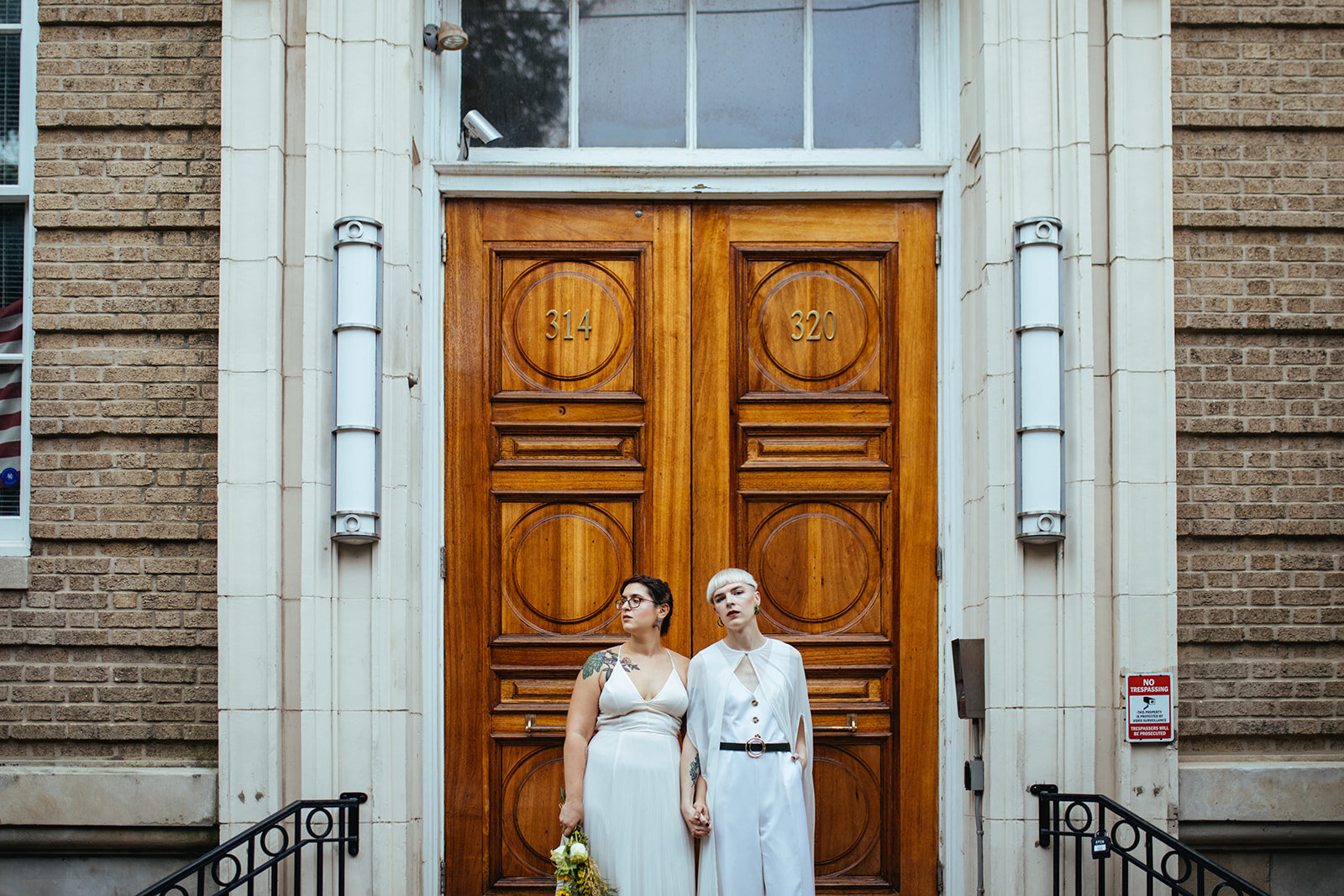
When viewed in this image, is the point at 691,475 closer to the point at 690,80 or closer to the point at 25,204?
the point at 690,80

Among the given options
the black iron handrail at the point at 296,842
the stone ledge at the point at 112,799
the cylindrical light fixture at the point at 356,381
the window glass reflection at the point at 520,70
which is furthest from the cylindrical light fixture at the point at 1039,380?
the stone ledge at the point at 112,799

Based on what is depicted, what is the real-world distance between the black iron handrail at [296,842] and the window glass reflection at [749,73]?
355 cm

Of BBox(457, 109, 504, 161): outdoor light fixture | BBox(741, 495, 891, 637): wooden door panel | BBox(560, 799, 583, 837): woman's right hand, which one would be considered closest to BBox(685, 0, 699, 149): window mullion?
BBox(457, 109, 504, 161): outdoor light fixture

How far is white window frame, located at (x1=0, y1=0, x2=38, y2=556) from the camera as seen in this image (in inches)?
217

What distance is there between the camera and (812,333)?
575 cm

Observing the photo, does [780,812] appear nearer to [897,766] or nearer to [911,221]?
[897,766]

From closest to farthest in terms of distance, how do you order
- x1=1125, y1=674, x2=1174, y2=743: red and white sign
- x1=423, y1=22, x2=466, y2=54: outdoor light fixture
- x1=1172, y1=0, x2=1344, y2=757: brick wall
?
x1=1125, y1=674, x2=1174, y2=743: red and white sign, x1=1172, y1=0, x2=1344, y2=757: brick wall, x1=423, y1=22, x2=466, y2=54: outdoor light fixture

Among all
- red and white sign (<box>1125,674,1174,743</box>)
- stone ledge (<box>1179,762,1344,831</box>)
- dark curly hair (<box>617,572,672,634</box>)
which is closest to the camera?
dark curly hair (<box>617,572,672,634</box>)

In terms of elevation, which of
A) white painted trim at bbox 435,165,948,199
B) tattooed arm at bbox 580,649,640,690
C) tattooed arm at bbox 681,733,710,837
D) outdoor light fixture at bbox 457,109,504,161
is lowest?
tattooed arm at bbox 681,733,710,837

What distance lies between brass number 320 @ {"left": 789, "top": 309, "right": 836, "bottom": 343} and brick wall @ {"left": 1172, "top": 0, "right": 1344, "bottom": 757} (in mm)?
1580

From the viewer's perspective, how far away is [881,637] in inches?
220

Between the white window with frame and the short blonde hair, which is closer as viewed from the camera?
the short blonde hair

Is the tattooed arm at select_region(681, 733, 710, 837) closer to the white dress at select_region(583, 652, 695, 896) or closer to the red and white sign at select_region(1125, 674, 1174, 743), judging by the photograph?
the white dress at select_region(583, 652, 695, 896)

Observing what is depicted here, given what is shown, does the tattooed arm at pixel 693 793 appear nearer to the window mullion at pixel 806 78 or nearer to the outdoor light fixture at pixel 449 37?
the window mullion at pixel 806 78
